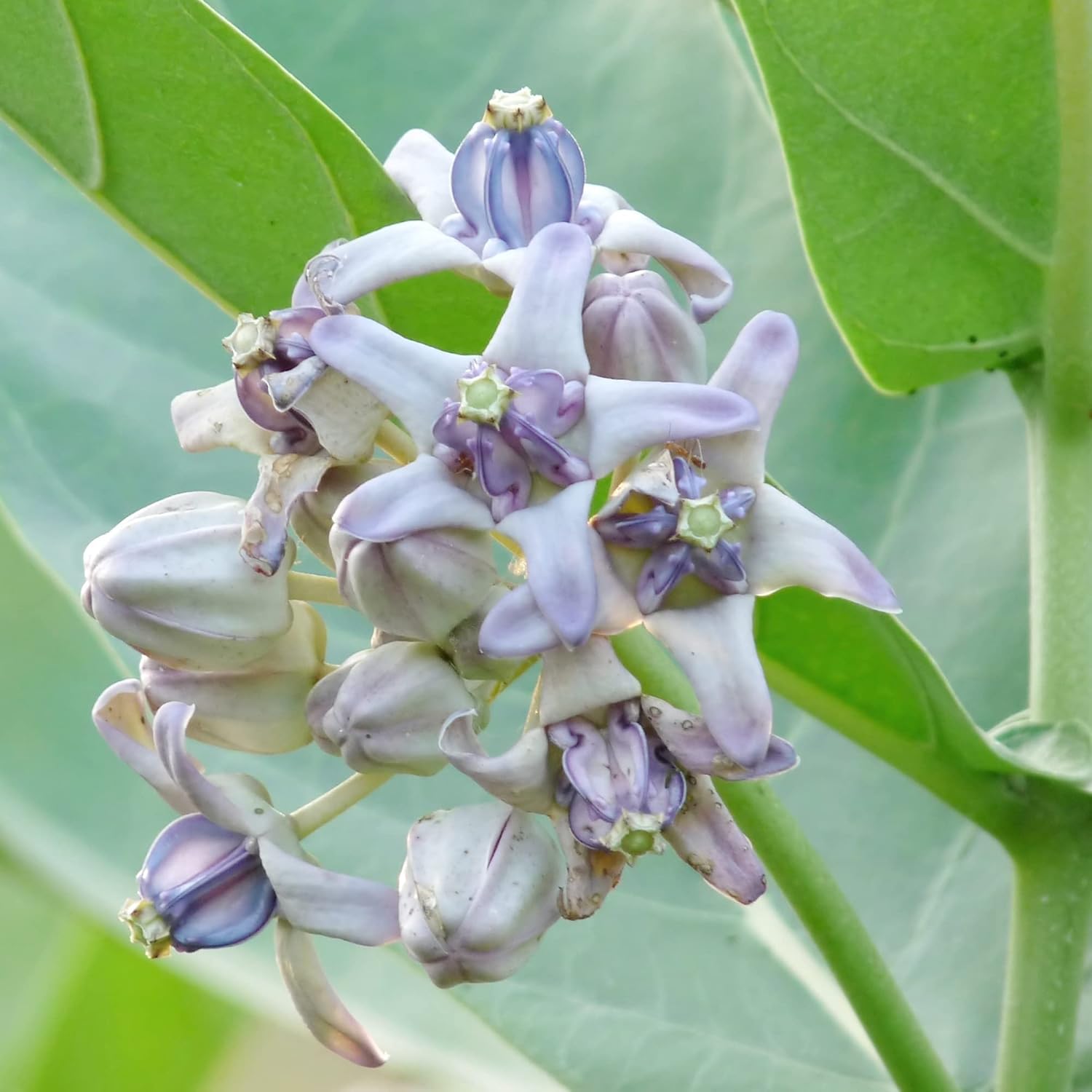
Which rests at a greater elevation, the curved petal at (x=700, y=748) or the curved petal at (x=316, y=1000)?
the curved petal at (x=700, y=748)

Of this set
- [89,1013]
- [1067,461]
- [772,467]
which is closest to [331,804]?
[1067,461]

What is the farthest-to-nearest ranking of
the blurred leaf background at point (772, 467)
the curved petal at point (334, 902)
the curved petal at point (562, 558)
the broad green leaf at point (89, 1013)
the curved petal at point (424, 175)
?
the broad green leaf at point (89, 1013)
the blurred leaf background at point (772, 467)
the curved petal at point (424, 175)
the curved petal at point (334, 902)
the curved petal at point (562, 558)

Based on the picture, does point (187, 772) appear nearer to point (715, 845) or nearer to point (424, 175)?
point (715, 845)

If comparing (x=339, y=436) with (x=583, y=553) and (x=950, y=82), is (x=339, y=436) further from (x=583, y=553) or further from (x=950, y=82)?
(x=950, y=82)

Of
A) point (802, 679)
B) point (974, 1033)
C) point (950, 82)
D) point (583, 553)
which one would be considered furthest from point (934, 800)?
point (583, 553)

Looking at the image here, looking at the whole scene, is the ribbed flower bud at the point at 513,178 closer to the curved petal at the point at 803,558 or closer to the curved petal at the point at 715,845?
the curved petal at the point at 803,558

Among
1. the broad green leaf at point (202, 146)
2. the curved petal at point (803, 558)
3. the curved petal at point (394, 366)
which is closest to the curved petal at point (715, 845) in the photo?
the curved petal at point (803, 558)
